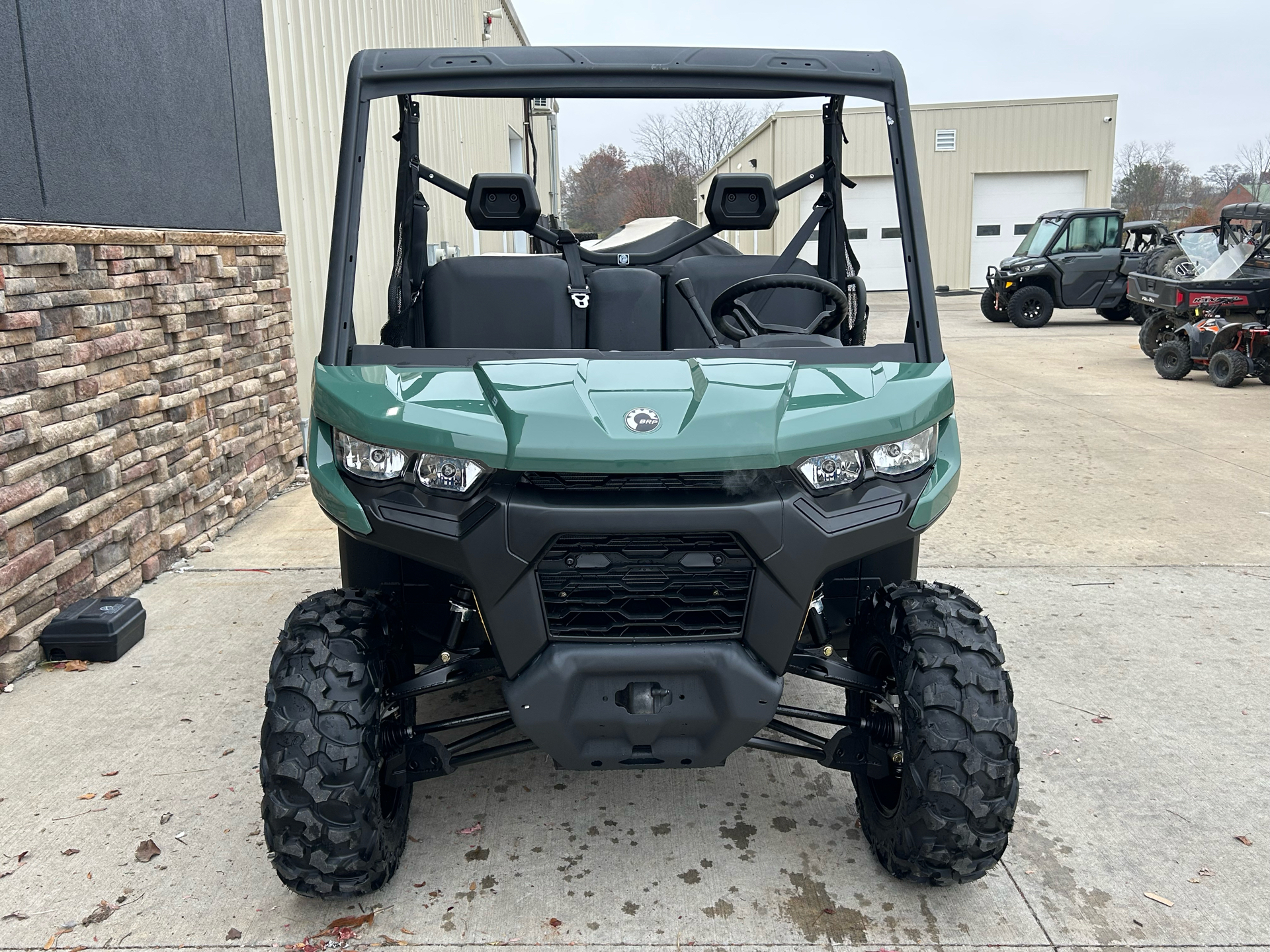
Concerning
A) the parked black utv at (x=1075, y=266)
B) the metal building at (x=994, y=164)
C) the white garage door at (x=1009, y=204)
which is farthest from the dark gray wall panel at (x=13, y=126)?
the white garage door at (x=1009, y=204)

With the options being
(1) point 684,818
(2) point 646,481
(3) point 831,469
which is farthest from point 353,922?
(3) point 831,469

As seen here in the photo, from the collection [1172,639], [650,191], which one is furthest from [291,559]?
[650,191]

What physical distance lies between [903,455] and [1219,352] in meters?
10.2

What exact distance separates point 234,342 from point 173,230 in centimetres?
90

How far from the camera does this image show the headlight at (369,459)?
234 centimetres

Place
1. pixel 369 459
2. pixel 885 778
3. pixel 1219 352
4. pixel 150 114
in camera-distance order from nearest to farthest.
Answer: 1. pixel 369 459
2. pixel 885 778
3. pixel 150 114
4. pixel 1219 352

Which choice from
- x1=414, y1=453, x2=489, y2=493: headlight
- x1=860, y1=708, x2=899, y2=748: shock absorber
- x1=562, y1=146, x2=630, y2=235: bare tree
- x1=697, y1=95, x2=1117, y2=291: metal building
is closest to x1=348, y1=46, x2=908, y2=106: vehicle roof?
x1=414, y1=453, x2=489, y2=493: headlight

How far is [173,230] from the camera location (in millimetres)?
5168

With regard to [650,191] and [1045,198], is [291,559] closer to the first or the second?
[650,191]

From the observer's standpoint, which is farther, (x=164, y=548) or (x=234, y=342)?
(x=234, y=342)

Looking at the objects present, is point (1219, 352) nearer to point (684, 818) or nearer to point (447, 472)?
point (684, 818)

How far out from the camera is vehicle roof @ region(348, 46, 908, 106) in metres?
2.80

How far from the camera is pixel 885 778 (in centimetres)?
272

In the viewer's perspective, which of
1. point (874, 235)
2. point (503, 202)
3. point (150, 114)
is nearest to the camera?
point (503, 202)
